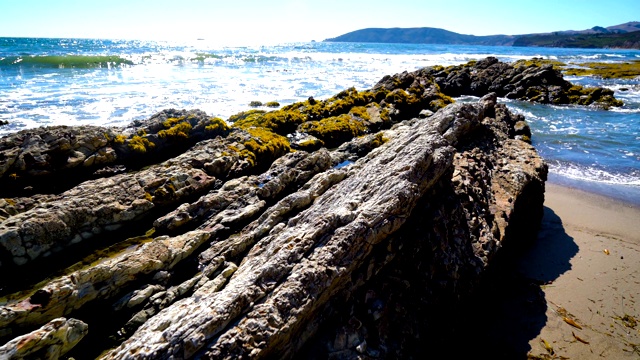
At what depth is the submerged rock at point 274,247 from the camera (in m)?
4.57

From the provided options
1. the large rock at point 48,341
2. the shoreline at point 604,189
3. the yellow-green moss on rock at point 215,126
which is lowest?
the shoreline at point 604,189

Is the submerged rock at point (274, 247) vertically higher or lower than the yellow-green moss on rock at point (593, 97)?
lower

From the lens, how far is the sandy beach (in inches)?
245

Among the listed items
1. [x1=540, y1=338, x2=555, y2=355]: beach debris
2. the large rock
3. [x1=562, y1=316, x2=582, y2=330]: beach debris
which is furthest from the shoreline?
the large rock

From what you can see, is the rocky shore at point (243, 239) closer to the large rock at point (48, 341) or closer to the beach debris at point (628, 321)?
the large rock at point (48, 341)

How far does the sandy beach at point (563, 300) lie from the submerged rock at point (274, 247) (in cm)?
78

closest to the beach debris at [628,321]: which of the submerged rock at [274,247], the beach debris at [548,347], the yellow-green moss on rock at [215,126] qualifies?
the beach debris at [548,347]

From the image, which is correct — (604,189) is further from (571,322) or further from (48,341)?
(48,341)

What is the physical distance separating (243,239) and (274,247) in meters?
1.44

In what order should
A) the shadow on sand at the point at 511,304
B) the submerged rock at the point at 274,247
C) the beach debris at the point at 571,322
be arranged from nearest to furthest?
the submerged rock at the point at 274,247 < the shadow on sand at the point at 511,304 < the beach debris at the point at 571,322

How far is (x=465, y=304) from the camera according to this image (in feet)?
19.9

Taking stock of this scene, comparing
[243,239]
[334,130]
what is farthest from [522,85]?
[243,239]

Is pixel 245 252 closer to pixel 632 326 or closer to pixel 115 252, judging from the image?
pixel 115 252

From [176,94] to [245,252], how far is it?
28082 millimetres
